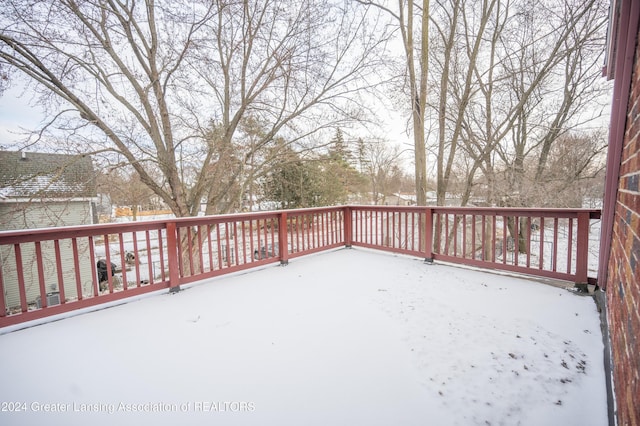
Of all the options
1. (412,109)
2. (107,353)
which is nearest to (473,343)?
(107,353)

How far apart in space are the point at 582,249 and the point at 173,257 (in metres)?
4.57

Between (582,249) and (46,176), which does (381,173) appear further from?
(46,176)

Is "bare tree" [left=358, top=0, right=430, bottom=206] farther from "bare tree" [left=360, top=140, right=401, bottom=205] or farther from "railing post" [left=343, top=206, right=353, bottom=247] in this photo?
"bare tree" [left=360, top=140, right=401, bottom=205]

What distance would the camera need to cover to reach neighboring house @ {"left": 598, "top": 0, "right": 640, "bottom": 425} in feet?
3.10

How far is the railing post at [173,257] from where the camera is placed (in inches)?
125

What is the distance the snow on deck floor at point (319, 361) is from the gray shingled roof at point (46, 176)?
445 cm

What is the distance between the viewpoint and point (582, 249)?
9.71ft

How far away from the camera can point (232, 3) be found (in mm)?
5941

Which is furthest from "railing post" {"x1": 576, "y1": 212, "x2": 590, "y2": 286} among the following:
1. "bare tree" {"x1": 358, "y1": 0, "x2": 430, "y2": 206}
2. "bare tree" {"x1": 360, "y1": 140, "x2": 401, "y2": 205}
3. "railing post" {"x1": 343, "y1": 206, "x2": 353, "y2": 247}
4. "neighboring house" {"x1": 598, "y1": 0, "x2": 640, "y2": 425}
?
"bare tree" {"x1": 360, "y1": 140, "x2": 401, "y2": 205}

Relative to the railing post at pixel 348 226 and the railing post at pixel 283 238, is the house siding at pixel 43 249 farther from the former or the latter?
the railing post at pixel 348 226

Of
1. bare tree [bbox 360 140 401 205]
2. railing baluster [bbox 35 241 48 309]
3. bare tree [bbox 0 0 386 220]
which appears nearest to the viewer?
railing baluster [bbox 35 241 48 309]

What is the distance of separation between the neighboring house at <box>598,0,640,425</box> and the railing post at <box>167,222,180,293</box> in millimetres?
3578

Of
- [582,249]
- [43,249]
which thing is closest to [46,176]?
[43,249]

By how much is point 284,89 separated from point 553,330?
713cm
